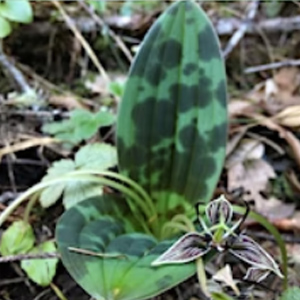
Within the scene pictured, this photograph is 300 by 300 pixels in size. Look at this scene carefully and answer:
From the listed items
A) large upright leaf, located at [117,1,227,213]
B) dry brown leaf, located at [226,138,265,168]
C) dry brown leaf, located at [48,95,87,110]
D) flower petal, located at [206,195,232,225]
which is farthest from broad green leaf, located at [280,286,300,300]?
dry brown leaf, located at [48,95,87,110]

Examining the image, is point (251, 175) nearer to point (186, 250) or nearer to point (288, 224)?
point (288, 224)

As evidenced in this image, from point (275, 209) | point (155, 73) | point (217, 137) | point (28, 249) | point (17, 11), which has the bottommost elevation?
point (275, 209)

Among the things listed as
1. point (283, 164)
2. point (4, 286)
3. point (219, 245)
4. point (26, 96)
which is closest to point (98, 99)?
point (26, 96)

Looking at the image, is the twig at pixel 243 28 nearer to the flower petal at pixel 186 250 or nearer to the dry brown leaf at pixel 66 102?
the dry brown leaf at pixel 66 102

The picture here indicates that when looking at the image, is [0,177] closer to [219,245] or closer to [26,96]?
[26,96]

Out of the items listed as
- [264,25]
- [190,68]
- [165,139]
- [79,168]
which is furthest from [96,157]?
[264,25]

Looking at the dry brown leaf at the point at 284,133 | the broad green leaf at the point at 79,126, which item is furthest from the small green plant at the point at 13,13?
the dry brown leaf at the point at 284,133

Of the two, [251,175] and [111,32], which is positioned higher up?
[111,32]
